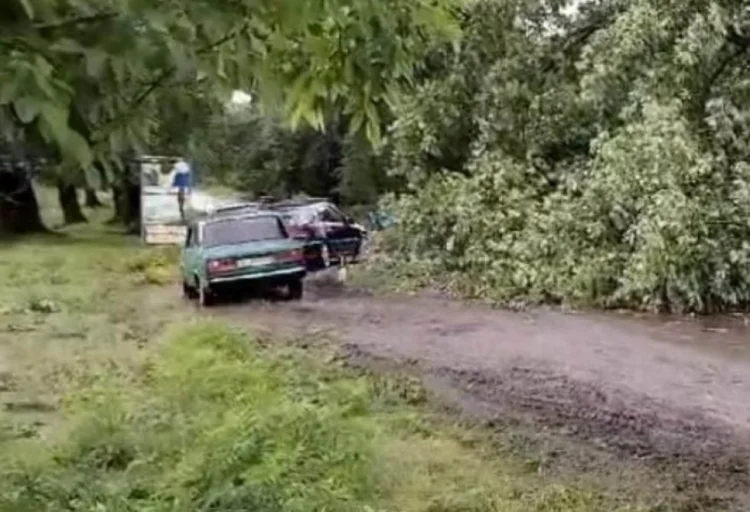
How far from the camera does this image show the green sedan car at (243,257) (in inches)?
781

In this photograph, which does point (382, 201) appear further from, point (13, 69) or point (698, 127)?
point (13, 69)

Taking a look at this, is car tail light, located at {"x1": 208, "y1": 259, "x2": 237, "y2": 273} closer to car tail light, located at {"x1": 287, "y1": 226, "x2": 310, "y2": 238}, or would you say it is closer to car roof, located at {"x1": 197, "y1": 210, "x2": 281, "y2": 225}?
car roof, located at {"x1": 197, "y1": 210, "x2": 281, "y2": 225}

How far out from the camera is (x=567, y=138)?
20.0 meters

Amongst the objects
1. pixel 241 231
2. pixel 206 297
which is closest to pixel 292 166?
pixel 241 231

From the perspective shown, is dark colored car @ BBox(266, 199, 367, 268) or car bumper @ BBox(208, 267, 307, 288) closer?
car bumper @ BBox(208, 267, 307, 288)

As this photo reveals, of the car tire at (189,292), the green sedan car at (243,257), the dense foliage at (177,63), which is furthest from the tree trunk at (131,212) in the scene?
the dense foliage at (177,63)

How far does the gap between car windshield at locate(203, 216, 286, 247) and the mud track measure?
1.12 m

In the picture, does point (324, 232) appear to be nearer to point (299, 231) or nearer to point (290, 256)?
point (299, 231)

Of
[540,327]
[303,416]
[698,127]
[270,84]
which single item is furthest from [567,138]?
[270,84]

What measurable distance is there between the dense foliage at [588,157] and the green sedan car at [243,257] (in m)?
2.69

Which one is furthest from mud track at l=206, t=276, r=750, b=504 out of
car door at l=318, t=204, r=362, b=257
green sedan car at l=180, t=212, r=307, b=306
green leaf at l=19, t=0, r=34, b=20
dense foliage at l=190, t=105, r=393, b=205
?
dense foliage at l=190, t=105, r=393, b=205

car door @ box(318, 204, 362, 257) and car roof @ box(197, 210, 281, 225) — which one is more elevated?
car roof @ box(197, 210, 281, 225)

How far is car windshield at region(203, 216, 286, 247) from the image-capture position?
20328mm

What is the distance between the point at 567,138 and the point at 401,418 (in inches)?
402
